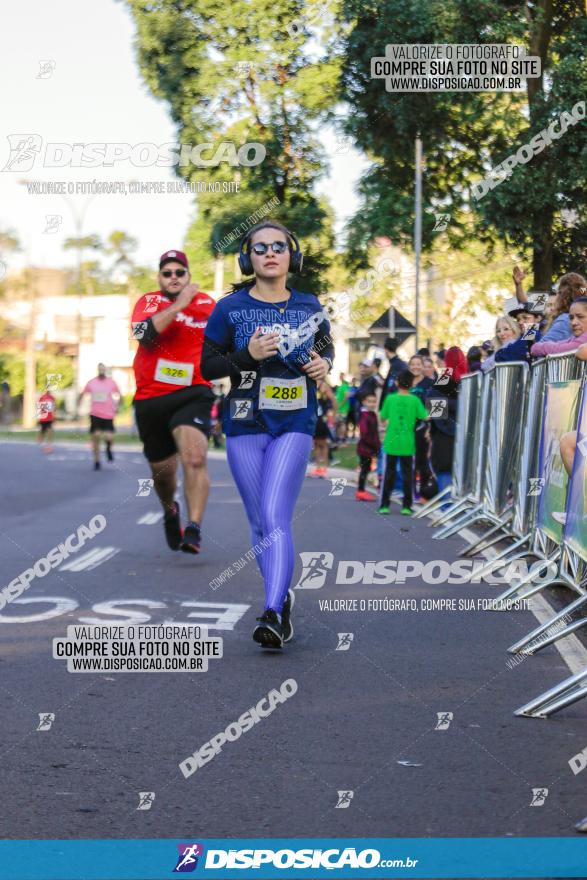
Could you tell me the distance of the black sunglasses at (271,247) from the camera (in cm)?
738

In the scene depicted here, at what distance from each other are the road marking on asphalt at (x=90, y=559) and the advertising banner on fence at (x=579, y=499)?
153 inches

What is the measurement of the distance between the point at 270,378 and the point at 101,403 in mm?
19348

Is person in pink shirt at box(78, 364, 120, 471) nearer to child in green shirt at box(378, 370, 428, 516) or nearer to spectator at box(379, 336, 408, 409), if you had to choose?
spectator at box(379, 336, 408, 409)

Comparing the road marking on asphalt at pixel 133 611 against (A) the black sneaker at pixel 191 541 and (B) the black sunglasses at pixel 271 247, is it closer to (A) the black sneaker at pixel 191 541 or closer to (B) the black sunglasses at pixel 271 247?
(A) the black sneaker at pixel 191 541

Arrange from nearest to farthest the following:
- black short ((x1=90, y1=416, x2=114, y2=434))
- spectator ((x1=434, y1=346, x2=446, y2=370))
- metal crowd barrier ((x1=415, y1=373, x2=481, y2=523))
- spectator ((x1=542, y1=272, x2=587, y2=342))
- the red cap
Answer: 1. the red cap
2. spectator ((x1=542, y1=272, x2=587, y2=342))
3. metal crowd barrier ((x1=415, y1=373, x2=481, y2=523))
4. spectator ((x1=434, y1=346, x2=446, y2=370))
5. black short ((x1=90, y1=416, x2=114, y2=434))

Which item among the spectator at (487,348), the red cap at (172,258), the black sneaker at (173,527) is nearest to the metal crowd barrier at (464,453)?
the spectator at (487,348)

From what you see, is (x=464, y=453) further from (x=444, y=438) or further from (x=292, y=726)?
(x=292, y=726)

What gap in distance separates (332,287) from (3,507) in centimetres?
1525

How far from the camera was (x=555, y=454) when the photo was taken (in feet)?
29.6

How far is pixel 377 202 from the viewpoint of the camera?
87.6 ft

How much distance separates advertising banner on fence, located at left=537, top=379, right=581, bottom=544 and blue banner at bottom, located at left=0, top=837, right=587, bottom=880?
4.13m

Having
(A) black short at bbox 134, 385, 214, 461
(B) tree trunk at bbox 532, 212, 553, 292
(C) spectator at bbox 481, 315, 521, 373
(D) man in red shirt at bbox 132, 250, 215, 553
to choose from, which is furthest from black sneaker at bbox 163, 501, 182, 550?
(B) tree trunk at bbox 532, 212, 553, 292

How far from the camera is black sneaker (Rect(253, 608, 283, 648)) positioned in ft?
22.9

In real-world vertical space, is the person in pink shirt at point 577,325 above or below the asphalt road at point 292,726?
above
